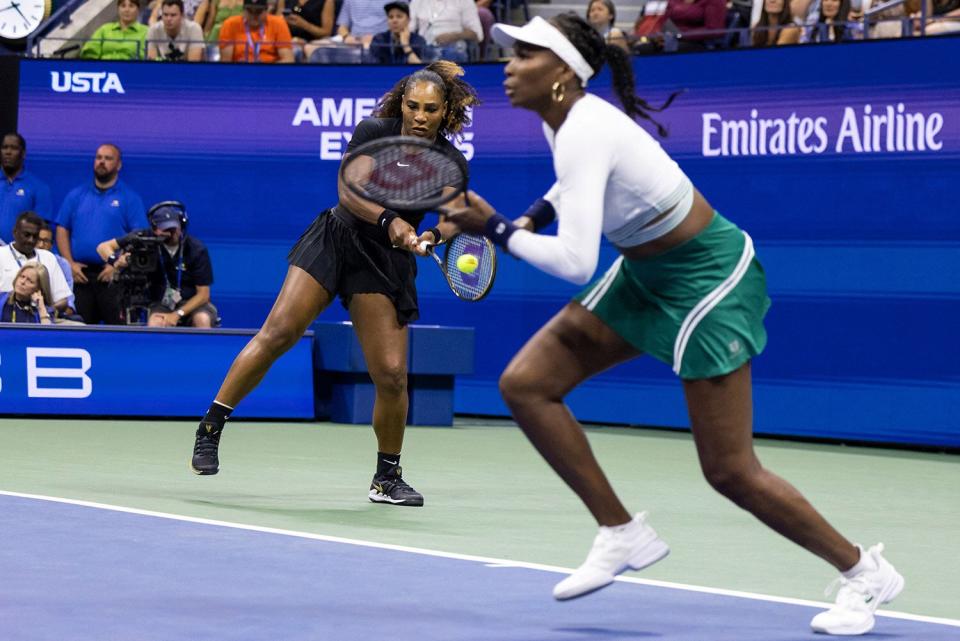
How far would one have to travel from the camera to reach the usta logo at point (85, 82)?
1482 centimetres

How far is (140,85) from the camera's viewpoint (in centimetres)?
1480

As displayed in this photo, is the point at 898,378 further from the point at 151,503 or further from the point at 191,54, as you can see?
the point at 191,54

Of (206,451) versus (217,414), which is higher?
(217,414)

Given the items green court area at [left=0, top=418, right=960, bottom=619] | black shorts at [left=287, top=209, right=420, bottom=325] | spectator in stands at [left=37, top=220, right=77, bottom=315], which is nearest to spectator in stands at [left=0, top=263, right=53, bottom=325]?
spectator in stands at [left=37, top=220, right=77, bottom=315]

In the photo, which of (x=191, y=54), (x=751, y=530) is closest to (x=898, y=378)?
(x=751, y=530)

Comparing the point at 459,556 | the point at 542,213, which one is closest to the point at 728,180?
the point at 459,556

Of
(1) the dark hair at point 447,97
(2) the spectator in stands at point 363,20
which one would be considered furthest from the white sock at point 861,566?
(2) the spectator in stands at point 363,20

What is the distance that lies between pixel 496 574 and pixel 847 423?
6656 mm

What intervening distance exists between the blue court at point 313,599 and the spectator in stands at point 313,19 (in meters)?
9.63

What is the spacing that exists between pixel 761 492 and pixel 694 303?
54 cm

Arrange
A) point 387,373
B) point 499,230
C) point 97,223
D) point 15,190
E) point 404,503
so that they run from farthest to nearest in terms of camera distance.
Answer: point 15,190
point 97,223
point 404,503
point 387,373
point 499,230

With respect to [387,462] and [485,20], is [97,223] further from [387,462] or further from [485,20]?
[387,462]

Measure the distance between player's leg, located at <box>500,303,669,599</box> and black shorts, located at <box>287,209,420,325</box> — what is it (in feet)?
8.31

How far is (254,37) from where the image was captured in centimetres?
1484
